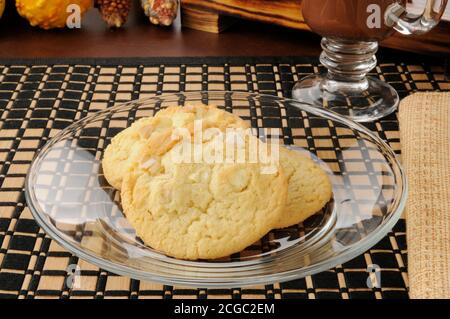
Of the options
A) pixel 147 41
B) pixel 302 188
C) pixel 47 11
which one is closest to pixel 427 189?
pixel 302 188

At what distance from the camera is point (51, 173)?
79 centimetres

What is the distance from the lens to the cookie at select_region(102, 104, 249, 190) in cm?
79

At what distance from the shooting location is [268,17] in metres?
1.31

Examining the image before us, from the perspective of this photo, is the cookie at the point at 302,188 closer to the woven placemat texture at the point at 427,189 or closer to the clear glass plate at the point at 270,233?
the clear glass plate at the point at 270,233

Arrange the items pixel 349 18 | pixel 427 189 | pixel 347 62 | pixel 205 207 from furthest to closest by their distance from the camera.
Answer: pixel 347 62 < pixel 349 18 < pixel 427 189 < pixel 205 207

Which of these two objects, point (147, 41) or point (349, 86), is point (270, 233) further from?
point (147, 41)

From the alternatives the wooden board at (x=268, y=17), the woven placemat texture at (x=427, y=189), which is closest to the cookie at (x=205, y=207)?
the woven placemat texture at (x=427, y=189)

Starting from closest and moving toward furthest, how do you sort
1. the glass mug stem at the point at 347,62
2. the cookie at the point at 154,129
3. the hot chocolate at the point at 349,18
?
the cookie at the point at 154,129, the hot chocolate at the point at 349,18, the glass mug stem at the point at 347,62

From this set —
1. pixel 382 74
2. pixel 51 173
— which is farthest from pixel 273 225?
pixel 382 74

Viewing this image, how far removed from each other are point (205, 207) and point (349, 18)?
458mm

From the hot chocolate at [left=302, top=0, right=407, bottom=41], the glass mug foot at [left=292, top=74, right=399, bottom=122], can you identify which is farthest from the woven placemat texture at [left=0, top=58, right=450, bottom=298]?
the hot chocolate at [left=302, top=0, right=407, bottom=41]

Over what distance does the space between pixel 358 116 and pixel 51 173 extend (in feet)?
1.65

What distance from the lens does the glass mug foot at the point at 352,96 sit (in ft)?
3.63

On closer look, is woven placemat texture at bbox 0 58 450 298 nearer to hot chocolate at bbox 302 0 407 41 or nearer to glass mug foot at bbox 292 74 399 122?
glass mug foot at bbox 292 74 399 122
